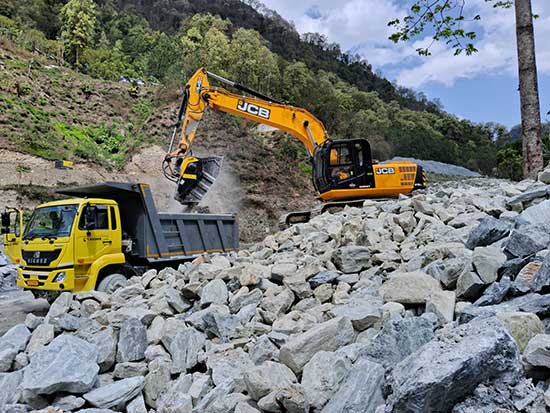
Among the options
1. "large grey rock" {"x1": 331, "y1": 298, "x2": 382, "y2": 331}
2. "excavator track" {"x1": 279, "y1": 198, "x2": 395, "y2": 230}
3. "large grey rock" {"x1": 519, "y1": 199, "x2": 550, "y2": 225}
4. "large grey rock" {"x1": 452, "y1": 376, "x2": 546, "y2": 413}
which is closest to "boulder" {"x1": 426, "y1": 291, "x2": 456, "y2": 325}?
"large grey rock" {"x1": 331, "y1": 298, "x2": 382, "y2": 331}

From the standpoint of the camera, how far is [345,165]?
Result: 32.8ft

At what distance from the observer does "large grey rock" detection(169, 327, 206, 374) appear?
3139 mm

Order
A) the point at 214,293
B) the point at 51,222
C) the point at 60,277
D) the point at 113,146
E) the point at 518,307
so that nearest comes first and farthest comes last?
the point at 518,307, the point at 214,293, the point at 60,277, the point at 51,222, the point at 113,146

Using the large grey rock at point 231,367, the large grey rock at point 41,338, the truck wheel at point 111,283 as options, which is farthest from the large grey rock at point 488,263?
the truck wheel at point 111,283

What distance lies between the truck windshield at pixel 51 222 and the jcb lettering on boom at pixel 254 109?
18.2 feet

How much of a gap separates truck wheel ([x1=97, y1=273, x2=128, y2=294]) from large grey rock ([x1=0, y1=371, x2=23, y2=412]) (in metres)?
3.69

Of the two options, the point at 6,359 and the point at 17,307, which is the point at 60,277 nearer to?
the point at 17,307

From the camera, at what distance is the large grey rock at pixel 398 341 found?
7.65ft

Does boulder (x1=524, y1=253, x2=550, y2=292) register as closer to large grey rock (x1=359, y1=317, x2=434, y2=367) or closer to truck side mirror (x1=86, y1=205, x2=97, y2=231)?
large grey rock (x1=359, y1=317, x2=434, y2=367)

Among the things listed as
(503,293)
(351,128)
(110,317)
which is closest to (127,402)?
(110,317)

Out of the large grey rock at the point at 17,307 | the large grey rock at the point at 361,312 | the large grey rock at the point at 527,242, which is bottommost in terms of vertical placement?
the large grey rock at the point at 17,307

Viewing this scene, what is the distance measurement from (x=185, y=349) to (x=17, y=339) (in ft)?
6.15

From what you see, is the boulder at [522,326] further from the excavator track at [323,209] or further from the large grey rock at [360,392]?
the excavator track at [323,209]

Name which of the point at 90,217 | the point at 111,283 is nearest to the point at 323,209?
the point at 111,283
